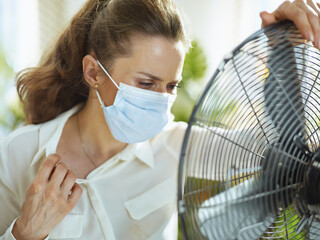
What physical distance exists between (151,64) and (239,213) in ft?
1.66

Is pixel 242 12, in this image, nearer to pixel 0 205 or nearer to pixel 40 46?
pixel 40 46

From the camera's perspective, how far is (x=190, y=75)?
3129mm

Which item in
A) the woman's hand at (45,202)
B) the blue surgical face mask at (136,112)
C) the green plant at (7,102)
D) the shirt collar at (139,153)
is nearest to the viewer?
the woman's hand at (45,202)

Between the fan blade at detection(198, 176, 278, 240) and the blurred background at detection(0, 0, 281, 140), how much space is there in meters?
2.14

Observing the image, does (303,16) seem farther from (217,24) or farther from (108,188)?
(217,24)

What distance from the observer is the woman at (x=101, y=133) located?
1.09 m

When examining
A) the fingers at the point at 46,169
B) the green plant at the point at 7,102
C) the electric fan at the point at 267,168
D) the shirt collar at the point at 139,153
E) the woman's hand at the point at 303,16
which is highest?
the woman's hand at the point at 303,16

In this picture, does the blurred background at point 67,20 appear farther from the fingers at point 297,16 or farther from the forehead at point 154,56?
the fingers at point 297,16

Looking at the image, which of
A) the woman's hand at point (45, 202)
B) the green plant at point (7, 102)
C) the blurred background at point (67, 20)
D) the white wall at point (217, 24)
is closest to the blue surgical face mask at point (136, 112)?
the woman's hand at point (45, 202)

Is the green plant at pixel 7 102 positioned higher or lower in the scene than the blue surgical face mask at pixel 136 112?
lower

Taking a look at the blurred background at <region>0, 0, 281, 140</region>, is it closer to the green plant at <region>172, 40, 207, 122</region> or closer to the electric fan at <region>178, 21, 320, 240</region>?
the green plant at <region>172, 40, 207, 122</region>

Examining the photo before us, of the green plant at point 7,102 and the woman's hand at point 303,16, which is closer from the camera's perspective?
the woman's hand at point 303,16

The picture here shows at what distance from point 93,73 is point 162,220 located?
56cm

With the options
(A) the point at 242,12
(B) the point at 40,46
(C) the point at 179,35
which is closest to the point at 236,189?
(C) the point at 179,35
